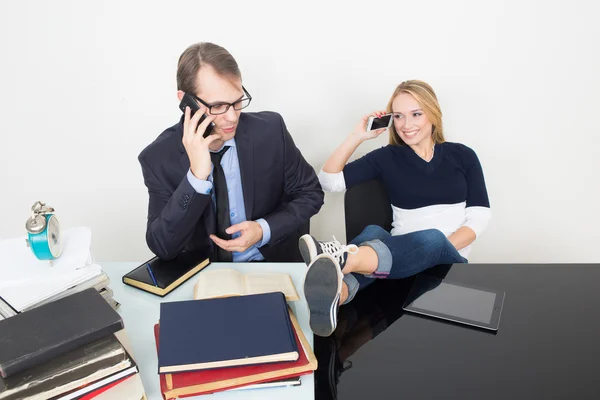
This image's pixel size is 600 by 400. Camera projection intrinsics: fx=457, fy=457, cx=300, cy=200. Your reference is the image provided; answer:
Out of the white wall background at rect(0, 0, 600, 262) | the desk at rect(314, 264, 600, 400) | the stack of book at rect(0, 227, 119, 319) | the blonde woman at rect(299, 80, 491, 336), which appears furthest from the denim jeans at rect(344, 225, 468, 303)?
the white wall background at rect(0, 0, 600, 262)

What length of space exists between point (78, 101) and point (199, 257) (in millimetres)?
1599

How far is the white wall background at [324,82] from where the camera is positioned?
2.39m

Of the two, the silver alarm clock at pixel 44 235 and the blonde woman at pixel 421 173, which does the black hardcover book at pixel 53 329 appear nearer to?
the silver alarm clock at pixel 44 235

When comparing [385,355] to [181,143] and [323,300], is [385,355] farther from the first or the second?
[181,143]

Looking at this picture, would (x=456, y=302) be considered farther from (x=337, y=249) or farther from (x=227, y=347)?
(x=227, y=347)

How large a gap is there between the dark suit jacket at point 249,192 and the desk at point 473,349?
671mm

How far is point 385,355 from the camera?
3.60 ft

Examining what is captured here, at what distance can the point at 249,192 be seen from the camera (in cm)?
187

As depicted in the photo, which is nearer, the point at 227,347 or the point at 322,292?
the point at 227,347

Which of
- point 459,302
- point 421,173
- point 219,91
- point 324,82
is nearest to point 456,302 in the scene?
point 459,302

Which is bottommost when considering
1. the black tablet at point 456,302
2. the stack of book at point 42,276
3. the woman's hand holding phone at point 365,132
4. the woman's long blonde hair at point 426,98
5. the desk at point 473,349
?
the desk at point 473,349

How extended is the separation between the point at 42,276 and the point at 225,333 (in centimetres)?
49

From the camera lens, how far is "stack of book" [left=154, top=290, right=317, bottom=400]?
3.29ft

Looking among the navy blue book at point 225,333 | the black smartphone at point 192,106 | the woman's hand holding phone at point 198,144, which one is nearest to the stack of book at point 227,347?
the navy blue book at point 225,333
